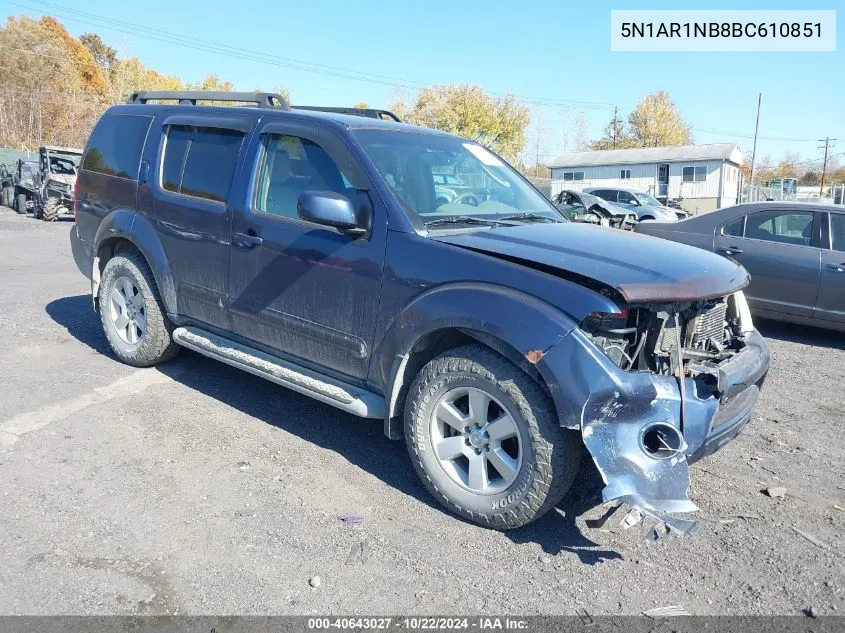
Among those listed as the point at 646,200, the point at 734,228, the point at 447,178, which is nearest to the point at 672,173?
the point at 646,200

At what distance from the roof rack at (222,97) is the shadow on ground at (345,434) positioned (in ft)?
6.91

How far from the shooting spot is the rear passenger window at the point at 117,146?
539 cm

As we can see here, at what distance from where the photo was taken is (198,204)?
4738 millimetres

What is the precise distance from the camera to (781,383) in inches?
236

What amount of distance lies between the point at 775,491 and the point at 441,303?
2220 mm

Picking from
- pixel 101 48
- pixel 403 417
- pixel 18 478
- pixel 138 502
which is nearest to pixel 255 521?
pixel 138 502

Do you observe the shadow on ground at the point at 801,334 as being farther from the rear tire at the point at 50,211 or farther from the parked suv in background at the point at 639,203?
the rear tire at the point at 50,211

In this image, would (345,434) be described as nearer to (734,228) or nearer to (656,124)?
(734,228)

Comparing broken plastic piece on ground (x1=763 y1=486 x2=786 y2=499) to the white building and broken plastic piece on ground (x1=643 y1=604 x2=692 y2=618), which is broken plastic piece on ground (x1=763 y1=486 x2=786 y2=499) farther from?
the white building

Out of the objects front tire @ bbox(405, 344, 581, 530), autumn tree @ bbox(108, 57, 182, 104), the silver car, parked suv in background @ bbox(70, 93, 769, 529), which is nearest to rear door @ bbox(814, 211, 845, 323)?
the silver car

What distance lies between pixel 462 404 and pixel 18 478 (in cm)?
246

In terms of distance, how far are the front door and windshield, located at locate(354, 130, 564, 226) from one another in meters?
0.22

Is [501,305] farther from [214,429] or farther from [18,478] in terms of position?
[18,478]

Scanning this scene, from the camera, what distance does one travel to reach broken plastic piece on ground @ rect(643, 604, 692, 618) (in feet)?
9.19
